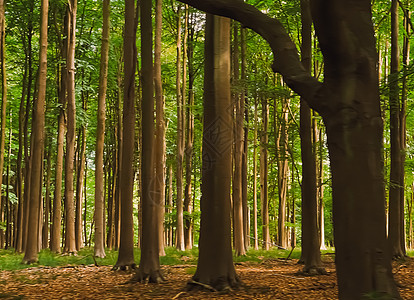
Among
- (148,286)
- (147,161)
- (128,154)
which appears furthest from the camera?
(128,154)

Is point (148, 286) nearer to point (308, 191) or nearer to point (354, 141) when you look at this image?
point (308, 191)

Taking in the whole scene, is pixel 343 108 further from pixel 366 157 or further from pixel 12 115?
pixel 12 115

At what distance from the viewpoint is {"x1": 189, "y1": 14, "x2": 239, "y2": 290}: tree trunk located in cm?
691

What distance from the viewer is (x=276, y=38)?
156 inches

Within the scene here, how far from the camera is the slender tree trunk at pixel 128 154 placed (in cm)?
984

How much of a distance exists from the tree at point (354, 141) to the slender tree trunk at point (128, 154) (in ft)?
22.9

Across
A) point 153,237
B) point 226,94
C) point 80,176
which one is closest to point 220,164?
point 226,94

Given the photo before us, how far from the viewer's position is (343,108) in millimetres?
3445

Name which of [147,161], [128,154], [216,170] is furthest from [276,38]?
[128,154]

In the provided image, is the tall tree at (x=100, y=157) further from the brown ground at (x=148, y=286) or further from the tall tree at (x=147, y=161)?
the tall tree at (x=147, y=161)

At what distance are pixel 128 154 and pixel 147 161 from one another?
1798mm

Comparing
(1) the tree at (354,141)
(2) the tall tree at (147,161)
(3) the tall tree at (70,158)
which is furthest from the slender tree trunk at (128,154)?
(1) the tree at (354,141)

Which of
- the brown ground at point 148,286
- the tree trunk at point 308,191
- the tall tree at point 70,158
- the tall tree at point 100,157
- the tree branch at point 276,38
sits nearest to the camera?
the tree branch at point 276,38

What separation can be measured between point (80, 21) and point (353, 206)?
1751 centimetres
